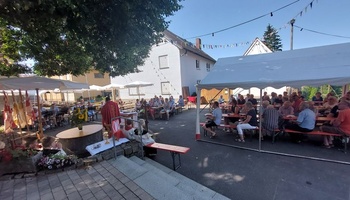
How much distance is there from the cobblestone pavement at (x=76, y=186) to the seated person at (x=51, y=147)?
0.74 meters

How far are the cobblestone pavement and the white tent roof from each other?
4.49 m

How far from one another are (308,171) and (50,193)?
564 centimetres

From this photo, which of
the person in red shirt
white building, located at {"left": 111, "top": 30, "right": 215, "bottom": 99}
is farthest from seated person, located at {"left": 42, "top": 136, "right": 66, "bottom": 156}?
white building, located at {"left": 111, "top": 30, "right": 215, "bottom": 99}

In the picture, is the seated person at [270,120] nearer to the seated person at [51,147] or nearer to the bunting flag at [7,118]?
A: the seated person at [51,147]

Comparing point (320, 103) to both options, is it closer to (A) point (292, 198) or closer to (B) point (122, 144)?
(A) point (292, 198)

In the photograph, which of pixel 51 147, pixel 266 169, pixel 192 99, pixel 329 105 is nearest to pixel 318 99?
pixel 329 105

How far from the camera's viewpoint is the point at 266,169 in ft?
14.2

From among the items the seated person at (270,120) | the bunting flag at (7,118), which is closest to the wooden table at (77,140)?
the bunting flag at (7,118)

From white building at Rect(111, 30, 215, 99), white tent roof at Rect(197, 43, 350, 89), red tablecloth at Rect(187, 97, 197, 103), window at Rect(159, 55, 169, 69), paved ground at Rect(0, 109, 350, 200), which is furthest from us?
window at Rect(159, 55, 169, 69)

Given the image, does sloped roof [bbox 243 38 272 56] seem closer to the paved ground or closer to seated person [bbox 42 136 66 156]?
the paved ground

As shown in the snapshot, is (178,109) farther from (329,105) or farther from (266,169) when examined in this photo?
(266,169)

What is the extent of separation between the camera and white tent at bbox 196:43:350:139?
4.91 m

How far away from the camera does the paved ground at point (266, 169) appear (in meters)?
3.41

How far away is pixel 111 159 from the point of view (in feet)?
14.2
